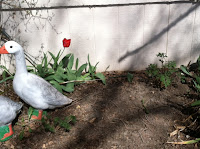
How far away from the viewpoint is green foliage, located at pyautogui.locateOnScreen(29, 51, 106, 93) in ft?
10.2

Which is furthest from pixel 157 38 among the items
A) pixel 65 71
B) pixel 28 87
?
pixel 28 87

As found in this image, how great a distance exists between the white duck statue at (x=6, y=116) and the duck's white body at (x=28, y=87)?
0.16 meters

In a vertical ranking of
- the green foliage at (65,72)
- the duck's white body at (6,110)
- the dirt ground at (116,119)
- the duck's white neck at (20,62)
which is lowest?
the dirt ground at (116,119)

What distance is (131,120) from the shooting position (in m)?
2.68

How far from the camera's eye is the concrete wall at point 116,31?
3301 mm

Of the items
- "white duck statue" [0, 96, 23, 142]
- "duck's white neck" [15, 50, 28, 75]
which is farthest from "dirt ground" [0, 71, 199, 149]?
Result: "duck's white neck" [15, 50, 28, 75]

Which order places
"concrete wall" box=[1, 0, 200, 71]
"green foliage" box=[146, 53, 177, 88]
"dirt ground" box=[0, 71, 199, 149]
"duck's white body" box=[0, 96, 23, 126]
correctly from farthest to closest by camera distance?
"concrete wall" box=[1, 0, 200, 71], "green foliage" box=[146, 53, 177, 88], "dirt ground" box=[0, 71, 199, 149], "duck's white body" box=[0, 96, 23, 126]

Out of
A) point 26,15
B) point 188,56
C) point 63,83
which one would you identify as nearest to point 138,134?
point 63,83

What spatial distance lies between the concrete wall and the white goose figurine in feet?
3.15

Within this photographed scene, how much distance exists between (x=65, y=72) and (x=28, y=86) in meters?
1.01

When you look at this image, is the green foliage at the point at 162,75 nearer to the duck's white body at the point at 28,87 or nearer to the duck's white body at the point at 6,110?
the duck's white body at the point at 28,87

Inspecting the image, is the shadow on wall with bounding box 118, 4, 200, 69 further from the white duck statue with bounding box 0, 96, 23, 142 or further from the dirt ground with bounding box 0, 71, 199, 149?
the white duck statue with bounding box 0, 96, 23, 142

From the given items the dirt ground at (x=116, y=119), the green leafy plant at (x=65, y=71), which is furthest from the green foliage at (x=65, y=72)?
the dirt ground at (x=116, y=119)

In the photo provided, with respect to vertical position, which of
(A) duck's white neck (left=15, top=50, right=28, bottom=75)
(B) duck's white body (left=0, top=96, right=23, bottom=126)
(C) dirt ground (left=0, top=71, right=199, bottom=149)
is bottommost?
(C) dirt ground (left=0, top=71, right=199, bottom=149)
